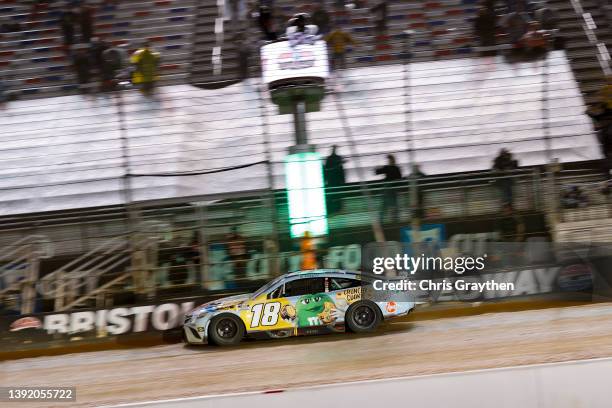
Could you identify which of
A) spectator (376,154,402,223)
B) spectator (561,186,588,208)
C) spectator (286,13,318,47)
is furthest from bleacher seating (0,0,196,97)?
spectator (561,186,588,208)

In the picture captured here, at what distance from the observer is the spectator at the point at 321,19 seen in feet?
44.4

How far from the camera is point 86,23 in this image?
14.1 m

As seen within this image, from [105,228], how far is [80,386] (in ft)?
11.3

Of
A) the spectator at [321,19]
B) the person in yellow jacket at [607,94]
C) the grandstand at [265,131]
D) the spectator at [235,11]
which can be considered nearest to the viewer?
the grandstand at [265,131]

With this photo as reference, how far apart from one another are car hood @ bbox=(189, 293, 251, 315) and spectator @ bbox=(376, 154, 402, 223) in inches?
90.3

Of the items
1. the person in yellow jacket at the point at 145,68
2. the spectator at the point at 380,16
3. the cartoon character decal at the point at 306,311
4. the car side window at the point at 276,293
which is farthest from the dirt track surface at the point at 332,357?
the spectator at the point at 380,16

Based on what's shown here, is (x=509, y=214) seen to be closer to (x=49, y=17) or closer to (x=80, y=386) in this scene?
(x=80, y=386)

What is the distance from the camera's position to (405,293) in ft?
34.6

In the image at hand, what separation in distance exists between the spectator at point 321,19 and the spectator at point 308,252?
4.01 metres

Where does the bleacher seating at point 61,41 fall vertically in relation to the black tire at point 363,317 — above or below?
above

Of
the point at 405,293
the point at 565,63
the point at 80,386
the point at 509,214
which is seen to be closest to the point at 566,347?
the point at 405,293

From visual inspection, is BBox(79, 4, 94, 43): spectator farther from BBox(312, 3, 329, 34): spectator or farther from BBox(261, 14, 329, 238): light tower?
BBox(312, 3, 329, 34): spectator

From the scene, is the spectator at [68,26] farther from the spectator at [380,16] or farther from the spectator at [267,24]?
the spectator at [380,16]

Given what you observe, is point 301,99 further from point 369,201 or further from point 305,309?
point 305,309
